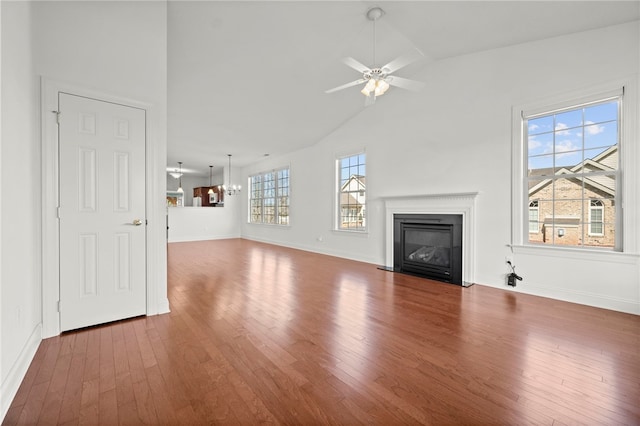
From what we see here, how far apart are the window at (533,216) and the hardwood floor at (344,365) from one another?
957 millimetres

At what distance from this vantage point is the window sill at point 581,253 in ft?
9.91

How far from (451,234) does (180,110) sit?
550cm

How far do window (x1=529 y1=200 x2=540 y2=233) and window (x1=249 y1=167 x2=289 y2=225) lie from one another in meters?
6.23

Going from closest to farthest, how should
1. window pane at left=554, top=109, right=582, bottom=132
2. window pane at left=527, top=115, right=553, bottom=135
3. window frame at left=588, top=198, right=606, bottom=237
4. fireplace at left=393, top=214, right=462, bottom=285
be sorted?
window frame at left=588, top=198, right=606, bottom=237, window pane at left=554, top=109, right=582, bottom=132, window pane at left=527, top=115, right=553, bottom=135, fireplace at left=393, top=214, right=462, bottom=285

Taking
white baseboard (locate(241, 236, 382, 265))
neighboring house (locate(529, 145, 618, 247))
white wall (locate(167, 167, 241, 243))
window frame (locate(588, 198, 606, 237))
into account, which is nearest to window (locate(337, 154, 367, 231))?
white baseboard (locate(241, 236, 382, 265))

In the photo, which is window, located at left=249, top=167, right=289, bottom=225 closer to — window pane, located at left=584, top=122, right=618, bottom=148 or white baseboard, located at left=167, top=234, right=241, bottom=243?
white baseboard, located at left=167, top=234, right=241, bottom=243

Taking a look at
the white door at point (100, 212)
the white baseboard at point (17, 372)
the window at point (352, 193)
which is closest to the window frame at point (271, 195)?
the window at point (352, 193)

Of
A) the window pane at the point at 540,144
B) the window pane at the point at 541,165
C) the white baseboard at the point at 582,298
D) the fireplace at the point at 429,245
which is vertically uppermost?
the window pane at the point at 540,144

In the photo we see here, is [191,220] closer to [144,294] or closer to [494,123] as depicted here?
[144,294]

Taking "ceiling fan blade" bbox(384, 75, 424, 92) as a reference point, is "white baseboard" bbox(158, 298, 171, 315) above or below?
below

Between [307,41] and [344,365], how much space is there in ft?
13.2

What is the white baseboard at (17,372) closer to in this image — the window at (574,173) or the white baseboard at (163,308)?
the white baseboard at (163,308)

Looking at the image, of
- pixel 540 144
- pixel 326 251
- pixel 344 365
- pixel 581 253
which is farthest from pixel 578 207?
pixel 326 251

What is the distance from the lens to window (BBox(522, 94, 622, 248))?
10.5 feet
